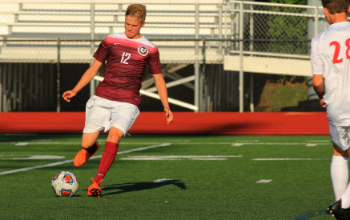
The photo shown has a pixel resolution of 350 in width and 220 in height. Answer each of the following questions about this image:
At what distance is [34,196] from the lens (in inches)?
231

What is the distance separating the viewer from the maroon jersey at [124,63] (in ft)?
19.5

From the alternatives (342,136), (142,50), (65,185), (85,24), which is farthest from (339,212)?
(85,24)

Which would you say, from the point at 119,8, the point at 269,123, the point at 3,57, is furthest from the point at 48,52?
the point at 269,123

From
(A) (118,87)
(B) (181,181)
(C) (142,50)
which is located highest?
(C) (142,50)

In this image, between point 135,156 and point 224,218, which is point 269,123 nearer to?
point 135,156

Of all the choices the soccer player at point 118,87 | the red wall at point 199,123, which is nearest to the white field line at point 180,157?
the soccer player at point 118,87

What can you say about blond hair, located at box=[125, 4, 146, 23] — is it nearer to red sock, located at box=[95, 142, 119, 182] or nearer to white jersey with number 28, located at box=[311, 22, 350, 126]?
red sock, located at box=[95, 142, 119, 182]

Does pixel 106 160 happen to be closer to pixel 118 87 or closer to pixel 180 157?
pixel 118 87

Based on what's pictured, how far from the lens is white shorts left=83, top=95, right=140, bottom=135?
233 inches

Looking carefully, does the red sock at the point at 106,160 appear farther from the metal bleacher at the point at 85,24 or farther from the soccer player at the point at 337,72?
the metal bleacher at the point at 85,24

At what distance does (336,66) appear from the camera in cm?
447

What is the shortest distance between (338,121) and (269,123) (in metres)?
10.2

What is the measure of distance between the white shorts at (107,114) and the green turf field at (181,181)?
2.36 ft

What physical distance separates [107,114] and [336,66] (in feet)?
8.28
